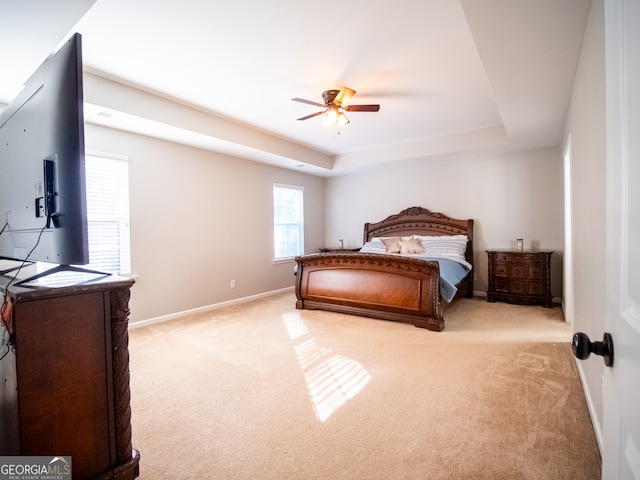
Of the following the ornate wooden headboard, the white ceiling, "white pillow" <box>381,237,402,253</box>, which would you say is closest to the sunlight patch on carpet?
the white ceiling

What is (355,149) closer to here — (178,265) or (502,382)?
(178,265)

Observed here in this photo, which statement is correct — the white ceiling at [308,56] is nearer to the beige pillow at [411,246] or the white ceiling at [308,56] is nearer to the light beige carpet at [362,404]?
the beige pillow at [411,246]

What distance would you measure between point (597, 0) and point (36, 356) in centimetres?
293

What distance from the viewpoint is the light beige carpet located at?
1484 millimetres

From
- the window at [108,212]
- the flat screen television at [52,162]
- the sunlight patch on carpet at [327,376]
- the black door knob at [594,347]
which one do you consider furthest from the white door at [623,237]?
the window at [108,212]

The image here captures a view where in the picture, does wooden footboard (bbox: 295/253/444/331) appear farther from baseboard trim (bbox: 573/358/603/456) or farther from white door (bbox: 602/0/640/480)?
→ white door (bbox: 602/0/640/480)

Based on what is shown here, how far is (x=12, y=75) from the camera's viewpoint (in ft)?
8.04

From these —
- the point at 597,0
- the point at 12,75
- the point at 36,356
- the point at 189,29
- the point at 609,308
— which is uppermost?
the point at 189,29

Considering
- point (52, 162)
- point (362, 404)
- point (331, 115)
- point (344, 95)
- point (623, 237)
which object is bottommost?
point (362, 404)

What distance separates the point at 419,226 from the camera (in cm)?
560

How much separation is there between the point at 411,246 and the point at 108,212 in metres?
4.33

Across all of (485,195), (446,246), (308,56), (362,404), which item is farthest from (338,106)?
(485,195)

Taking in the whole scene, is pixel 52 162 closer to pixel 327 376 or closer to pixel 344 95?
pixel 327 376

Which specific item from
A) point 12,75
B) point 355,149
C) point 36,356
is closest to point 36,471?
point 36,356
